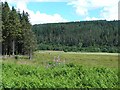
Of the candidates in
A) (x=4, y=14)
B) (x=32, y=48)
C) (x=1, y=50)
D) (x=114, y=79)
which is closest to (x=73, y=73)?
(x=114, y=79)

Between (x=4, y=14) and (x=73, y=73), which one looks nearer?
(x=73, y=73)

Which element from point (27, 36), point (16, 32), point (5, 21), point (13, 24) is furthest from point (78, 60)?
point (5, 21)

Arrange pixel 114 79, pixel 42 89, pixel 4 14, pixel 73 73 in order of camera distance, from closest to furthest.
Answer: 1. pixel 42 89
2. pixel 114 79
3. pixel 73 73
4. pixel 4 14

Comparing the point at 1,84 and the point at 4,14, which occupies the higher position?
the point at 4,14

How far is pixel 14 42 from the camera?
80.0 m

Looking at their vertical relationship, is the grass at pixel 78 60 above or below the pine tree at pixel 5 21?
below

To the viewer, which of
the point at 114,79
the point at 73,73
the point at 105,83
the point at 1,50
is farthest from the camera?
the point at 1,50

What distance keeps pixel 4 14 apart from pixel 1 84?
57.3 meters

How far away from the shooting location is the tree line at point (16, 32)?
6925 cm

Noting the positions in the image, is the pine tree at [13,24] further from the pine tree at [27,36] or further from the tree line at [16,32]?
the pine tree at [27,36]

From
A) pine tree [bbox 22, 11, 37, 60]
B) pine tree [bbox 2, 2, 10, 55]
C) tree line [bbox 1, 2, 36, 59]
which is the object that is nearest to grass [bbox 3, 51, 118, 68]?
pine tree [bbox 22, 11, 37, 60]

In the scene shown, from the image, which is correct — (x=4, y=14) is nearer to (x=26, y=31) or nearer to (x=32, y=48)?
(x=26, y=31)

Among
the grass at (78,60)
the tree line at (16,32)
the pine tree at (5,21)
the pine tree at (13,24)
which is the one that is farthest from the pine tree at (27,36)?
the pine tree at (5,21)

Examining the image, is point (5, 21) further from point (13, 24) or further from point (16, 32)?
point (16, 32)
